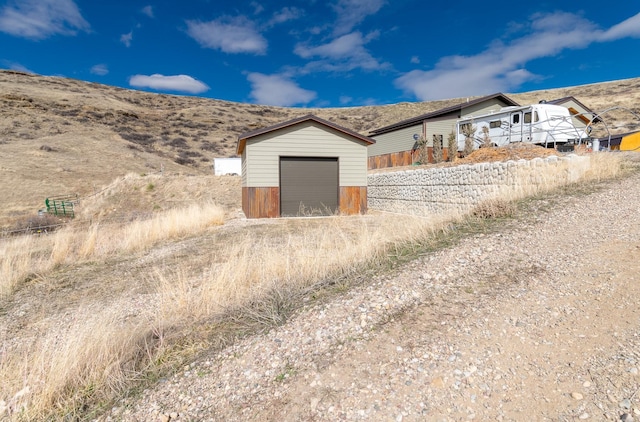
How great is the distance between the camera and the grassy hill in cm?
2641

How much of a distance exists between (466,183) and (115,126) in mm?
46857

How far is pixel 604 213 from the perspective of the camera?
6066 mm

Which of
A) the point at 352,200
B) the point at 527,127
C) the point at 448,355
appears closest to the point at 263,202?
the point at 352,200

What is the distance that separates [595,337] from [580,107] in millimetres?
29165

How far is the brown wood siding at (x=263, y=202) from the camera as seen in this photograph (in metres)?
14.6

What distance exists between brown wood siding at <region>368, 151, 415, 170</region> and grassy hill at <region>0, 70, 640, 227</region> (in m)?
14.9

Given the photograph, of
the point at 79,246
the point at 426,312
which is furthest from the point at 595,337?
the point at 79,246

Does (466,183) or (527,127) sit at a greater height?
(527,127)

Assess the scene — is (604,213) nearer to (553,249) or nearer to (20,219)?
(553,249)

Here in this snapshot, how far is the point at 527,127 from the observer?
17.0 meters

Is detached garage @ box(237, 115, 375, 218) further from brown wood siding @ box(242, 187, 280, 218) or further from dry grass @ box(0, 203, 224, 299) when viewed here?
dry grass @ box(0, 203, 224, 299)

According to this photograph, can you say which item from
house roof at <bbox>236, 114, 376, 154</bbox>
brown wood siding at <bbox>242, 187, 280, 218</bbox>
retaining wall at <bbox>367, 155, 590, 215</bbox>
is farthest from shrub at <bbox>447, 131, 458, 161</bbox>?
brown wood siding at <bbox>242, 187, 280, 218</bbox>

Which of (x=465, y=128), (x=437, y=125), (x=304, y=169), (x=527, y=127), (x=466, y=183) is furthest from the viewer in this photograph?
(x=437, y=125)

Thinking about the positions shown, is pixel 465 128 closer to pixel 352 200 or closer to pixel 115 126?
pixel 352 200
